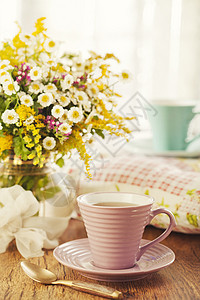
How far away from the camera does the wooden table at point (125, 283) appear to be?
62cm

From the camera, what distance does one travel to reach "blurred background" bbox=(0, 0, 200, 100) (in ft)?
5.98

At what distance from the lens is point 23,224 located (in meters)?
0.84

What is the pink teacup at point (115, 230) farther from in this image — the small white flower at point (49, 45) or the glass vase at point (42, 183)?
the small white flower at point (49, 45)

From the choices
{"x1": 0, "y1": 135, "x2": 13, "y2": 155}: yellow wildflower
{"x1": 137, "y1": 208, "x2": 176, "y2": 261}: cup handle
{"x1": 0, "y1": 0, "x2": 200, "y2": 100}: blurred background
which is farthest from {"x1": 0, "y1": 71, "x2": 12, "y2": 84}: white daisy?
{"x1": 0, "y1": 0, "x2": 200, "y2": 100}: blurred background

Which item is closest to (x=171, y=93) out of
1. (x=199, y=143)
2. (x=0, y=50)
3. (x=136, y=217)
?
(x=199, y=143)

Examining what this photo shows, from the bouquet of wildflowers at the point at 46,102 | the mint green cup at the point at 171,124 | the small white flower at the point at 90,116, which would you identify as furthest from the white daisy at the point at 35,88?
the mint green cup at the point at 171,124

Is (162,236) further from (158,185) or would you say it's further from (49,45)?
(49,45)

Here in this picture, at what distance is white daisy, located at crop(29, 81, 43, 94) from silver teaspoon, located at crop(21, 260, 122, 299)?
29 centimetres

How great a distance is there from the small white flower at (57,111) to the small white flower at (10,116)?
0.21 feet

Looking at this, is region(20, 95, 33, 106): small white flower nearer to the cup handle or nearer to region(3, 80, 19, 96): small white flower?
region(3, 80, 19, 96): small white flower

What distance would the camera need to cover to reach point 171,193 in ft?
3.06

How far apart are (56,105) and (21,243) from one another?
10.3 inches

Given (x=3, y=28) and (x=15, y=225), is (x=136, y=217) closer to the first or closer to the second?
(x=15, y=225)

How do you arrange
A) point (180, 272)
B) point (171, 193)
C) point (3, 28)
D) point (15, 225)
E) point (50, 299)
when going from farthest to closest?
1. point (3, 28)
2. point (171, 193)
3. point (15, 225)
4. point (180, 272)
5. point (50, 299)
